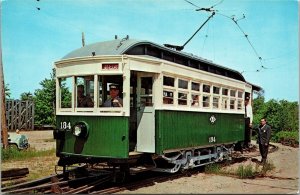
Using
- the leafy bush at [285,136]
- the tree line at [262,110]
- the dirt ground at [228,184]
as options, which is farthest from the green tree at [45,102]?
the leafy bush at [285,136]

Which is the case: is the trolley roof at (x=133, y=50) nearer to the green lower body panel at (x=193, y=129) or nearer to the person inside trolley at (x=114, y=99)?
the person inside trolley at (x=114, y=99)

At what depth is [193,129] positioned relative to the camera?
10.8m

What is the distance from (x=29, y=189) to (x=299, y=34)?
20.9 feet

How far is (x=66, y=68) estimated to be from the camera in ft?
30.1

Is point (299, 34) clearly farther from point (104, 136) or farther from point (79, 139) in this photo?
point (79, 139)

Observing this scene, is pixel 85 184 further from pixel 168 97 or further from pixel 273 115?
pixel 273 115

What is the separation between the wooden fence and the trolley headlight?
475 inches

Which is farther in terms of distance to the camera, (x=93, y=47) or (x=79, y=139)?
(x=93, y=47)

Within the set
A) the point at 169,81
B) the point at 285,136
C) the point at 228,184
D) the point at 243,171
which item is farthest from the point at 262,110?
the point at 169,81

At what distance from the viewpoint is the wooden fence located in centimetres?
2063

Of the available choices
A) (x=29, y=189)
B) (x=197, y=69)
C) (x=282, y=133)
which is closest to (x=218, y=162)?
(x=197, y=69)

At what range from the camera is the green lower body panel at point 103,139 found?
27.4ft

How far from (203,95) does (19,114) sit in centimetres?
1428

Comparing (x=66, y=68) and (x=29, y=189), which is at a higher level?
(x=66, y=68)
